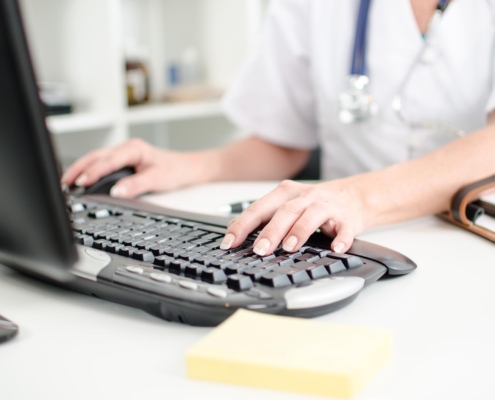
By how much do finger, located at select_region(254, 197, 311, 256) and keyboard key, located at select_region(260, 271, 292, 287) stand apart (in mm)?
56

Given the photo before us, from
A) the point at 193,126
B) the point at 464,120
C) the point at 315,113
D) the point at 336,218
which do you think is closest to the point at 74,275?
the point at 336,218

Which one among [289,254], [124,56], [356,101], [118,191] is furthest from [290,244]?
[124,56]

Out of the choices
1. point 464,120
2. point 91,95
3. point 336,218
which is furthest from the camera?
point 91,95

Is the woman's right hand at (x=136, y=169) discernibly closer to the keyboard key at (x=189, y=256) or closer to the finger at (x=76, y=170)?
the finger at (x=76, y=170)

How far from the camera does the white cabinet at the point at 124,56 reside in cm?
153

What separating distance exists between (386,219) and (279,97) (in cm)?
60

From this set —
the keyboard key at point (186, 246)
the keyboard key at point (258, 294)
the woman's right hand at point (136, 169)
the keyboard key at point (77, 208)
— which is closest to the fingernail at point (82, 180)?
the woman's right hand at point (136, 169)

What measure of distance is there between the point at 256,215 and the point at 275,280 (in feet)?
0.43

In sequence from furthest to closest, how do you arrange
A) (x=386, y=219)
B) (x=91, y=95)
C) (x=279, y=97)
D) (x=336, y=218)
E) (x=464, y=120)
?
(x=91, y=95) < (x=279, y=97) < (x=464, y=120) < (x=386, y=219) < (x=336, y=218)

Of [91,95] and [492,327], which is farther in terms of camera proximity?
[91,95]

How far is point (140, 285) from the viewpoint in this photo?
0.43m

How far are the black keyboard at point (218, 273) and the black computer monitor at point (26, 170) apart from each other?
0.23 ft

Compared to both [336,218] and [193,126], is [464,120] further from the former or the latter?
[193,126]

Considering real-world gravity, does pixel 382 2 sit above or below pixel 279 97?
above
